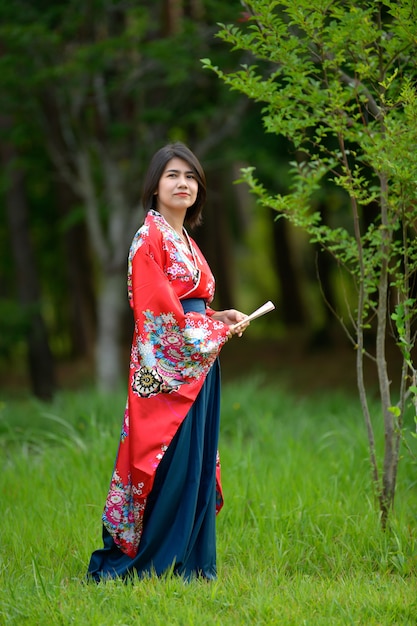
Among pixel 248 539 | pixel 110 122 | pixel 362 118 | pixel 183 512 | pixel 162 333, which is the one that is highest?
pixel 110 122

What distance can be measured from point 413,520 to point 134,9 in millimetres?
5961

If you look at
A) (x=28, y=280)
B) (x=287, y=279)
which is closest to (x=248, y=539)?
(x=28, y=280)

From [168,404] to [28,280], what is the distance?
7.61m

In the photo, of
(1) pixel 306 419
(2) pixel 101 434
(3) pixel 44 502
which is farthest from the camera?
(1) pixel 306 419

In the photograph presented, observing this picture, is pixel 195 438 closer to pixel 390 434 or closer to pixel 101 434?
pixel 390 434

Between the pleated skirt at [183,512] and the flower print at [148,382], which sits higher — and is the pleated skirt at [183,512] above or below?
below

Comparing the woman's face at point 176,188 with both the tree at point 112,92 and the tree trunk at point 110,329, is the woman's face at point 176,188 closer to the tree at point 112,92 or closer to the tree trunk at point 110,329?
the tree at point 112,92

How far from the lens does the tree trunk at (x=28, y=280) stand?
10.3 metres

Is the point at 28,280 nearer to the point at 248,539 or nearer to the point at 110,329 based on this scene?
the point at 110,329

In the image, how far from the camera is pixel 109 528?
3.22 m

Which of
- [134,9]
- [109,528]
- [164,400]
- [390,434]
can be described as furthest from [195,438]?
[134,9]

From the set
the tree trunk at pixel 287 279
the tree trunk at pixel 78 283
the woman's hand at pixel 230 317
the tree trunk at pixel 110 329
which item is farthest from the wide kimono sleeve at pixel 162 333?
the tree trunk at pixel 287 279

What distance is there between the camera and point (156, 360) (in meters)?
3.12

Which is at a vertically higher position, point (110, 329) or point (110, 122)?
point (110, 122)
